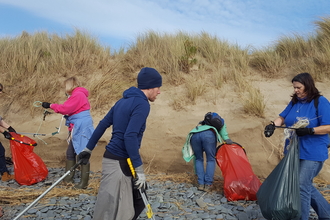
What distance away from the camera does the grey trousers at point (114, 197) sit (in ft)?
8.65

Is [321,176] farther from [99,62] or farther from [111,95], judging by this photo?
[99,62]

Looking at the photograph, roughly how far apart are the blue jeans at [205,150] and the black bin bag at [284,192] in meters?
1.53

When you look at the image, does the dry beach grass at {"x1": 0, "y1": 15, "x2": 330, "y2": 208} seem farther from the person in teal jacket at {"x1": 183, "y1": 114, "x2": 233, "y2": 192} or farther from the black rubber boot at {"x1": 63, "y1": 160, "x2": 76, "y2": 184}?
the black rubber boot at {"x1": 63, "y1": 160, "x2": 76, "y2": 184}

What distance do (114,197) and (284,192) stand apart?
1671mm

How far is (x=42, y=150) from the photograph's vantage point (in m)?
6.99

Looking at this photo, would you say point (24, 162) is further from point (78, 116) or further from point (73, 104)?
point (73, 104)

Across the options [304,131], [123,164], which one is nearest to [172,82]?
[304,131]

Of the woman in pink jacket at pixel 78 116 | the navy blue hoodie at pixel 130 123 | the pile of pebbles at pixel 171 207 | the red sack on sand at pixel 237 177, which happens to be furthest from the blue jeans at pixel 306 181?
the woman in pink jacket at pixel 78 116

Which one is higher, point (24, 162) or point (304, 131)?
point (304, 131)

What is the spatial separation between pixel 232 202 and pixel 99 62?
20.8 feet

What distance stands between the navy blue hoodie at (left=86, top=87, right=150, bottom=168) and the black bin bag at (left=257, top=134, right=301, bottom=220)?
58.0 inches

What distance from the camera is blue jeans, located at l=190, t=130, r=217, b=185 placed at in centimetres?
477

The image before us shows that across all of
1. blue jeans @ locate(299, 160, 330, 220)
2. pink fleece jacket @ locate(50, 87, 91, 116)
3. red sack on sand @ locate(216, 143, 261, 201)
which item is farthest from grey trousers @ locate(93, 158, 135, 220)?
pink fleece jacket @ locate(50, 87, 91, 116)

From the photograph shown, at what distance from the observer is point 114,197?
2.64 metres
